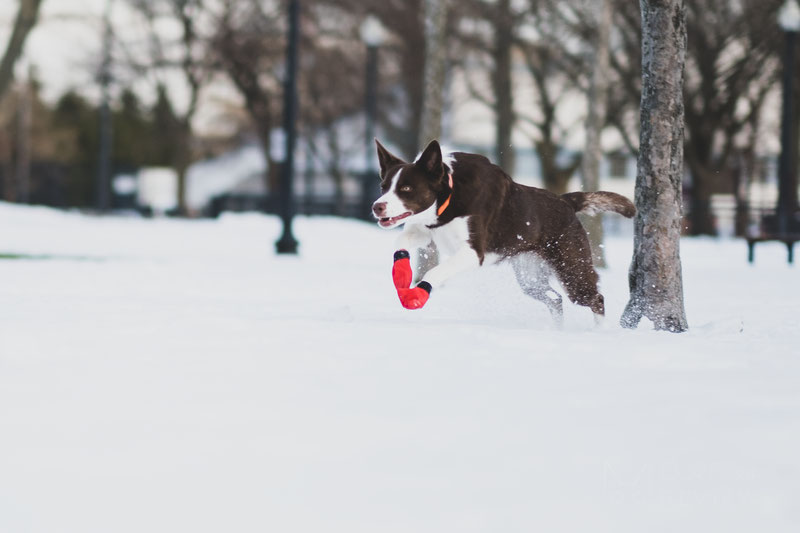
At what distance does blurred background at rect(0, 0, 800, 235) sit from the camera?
28094 mm

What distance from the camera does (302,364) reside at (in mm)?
5660

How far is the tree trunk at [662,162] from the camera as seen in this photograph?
7660 mm

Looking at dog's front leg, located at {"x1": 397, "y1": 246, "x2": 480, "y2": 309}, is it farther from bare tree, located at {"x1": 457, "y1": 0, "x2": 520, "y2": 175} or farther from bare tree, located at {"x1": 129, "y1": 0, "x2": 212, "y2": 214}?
bare tree, located at {"x1": 129, "y1": 0, "x2": 212, "y2": 214}

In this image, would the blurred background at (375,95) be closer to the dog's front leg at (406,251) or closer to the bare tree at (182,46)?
the bare tree at (182,46)

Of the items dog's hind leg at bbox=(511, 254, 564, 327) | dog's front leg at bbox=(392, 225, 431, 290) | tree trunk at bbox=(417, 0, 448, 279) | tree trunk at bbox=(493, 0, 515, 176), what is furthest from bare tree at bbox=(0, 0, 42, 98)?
dog's front leg at bbox=(392, 225, 431, 290)

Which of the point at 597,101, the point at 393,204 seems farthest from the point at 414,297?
the point at 597,101

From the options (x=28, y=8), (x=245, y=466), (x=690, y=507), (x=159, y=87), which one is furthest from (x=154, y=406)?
(x=159, y=87)

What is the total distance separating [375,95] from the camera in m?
33.7

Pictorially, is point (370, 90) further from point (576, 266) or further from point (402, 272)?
point (402, 272)

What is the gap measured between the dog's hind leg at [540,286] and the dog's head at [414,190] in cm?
121

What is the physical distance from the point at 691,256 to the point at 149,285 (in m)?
12.2

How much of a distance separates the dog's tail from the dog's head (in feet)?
4.77

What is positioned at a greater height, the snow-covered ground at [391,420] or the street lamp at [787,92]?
the street lamp at [787,92]

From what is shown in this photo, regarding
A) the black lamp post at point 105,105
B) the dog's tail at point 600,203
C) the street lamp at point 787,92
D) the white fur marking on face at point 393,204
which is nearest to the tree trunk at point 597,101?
the street lamp at point 787,92
